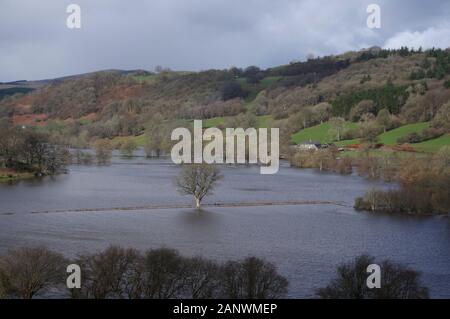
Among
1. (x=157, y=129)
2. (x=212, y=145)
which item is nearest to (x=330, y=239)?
(x=212, y=145)

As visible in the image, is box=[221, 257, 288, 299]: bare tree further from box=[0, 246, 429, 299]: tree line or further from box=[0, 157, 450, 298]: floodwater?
box=[0, 157, 450, 298]: floodwater

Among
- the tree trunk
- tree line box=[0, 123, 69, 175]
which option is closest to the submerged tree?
the tree trunk

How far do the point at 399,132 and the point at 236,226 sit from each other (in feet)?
160

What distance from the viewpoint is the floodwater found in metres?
26.3

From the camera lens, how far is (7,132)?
6353 cm

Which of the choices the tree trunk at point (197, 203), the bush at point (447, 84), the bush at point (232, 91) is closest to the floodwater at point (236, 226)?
the tree trunk at point (197, 203)

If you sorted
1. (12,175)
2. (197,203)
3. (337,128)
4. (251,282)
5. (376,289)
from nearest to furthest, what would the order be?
(376,289) → (251,282) → (197,203) → (12,175) → (337,128)

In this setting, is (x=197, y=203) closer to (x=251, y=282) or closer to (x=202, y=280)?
(x=202, y=280)

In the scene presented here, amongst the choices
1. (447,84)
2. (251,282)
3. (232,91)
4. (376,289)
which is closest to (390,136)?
(447,84)

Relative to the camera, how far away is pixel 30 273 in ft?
60.4

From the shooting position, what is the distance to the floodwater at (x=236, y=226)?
86.3ft

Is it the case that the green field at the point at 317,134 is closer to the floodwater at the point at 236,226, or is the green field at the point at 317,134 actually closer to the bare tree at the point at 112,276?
the floodwater at the point at 236,226

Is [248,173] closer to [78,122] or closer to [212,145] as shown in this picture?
[212,145]

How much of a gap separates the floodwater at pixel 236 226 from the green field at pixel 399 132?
2378 centimetres
